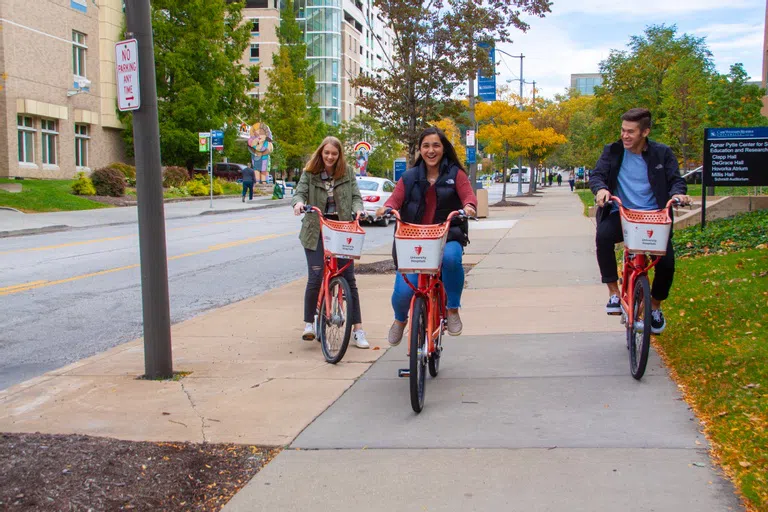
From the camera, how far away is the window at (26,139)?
1398 inches

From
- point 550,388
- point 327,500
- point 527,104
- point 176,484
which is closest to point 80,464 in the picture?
point 176,484

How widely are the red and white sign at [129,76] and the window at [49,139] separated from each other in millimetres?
34293

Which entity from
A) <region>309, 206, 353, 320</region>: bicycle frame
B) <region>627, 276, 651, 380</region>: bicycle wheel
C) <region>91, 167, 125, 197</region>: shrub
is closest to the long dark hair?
<region>309, 206, 353, 320</region>: bicycle frame

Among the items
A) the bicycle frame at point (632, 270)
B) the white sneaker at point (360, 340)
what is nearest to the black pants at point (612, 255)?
the bicycle frame at point (632, 270)

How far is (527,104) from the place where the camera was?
174ft

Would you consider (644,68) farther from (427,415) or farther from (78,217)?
(427,415)

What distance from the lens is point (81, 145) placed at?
40.9 metres

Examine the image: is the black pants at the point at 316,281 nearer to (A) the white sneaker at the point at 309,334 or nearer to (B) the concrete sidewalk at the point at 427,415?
(A) the white sneaker at the point at 309,334

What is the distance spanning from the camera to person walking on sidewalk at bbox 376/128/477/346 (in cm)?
566

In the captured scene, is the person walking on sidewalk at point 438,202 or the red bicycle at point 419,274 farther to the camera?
the person walking on sidewalk at point 438,202

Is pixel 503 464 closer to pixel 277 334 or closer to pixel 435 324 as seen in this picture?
pixel 435 324

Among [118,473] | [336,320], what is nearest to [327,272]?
[336,320]

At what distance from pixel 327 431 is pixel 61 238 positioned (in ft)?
55.5

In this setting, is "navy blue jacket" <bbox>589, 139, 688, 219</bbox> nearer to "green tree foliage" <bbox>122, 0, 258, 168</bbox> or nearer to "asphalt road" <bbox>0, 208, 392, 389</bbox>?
"asphalt road" <bbox>0, 208, 392, 389</bbox>
